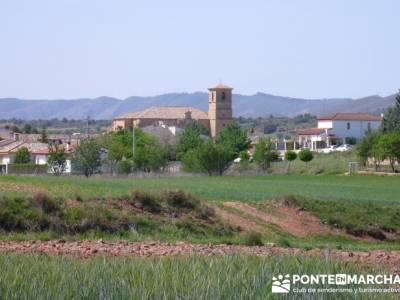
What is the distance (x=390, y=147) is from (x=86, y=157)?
30196mm

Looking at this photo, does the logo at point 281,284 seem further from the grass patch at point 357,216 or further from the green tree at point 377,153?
the green tree at point 377,153

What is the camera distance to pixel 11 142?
5295 inches

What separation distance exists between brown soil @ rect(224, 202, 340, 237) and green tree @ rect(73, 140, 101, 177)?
176 ft

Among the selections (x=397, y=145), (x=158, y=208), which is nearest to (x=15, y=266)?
(x=158, y=208)

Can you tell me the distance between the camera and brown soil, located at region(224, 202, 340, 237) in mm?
36719

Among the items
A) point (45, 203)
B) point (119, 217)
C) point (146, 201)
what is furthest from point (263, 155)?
point (45, 203)

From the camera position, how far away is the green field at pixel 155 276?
11.2m

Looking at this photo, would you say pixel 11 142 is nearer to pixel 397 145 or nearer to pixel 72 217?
pixel 397 145

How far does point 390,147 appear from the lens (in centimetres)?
9138

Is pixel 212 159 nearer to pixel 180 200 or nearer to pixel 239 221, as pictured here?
pixel 239 221

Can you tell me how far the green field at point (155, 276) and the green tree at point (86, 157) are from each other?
254ft

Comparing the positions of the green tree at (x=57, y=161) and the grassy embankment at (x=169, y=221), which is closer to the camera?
the grassy embankment at (x=169, y=221)

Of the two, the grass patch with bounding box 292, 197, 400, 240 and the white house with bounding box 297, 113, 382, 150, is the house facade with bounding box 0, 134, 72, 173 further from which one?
the grass patch with bounding box 292, 197, 400, 240

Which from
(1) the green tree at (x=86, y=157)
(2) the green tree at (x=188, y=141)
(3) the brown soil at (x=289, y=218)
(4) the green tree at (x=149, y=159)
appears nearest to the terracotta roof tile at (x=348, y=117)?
(2) the green tree at (x=188, y=141)
